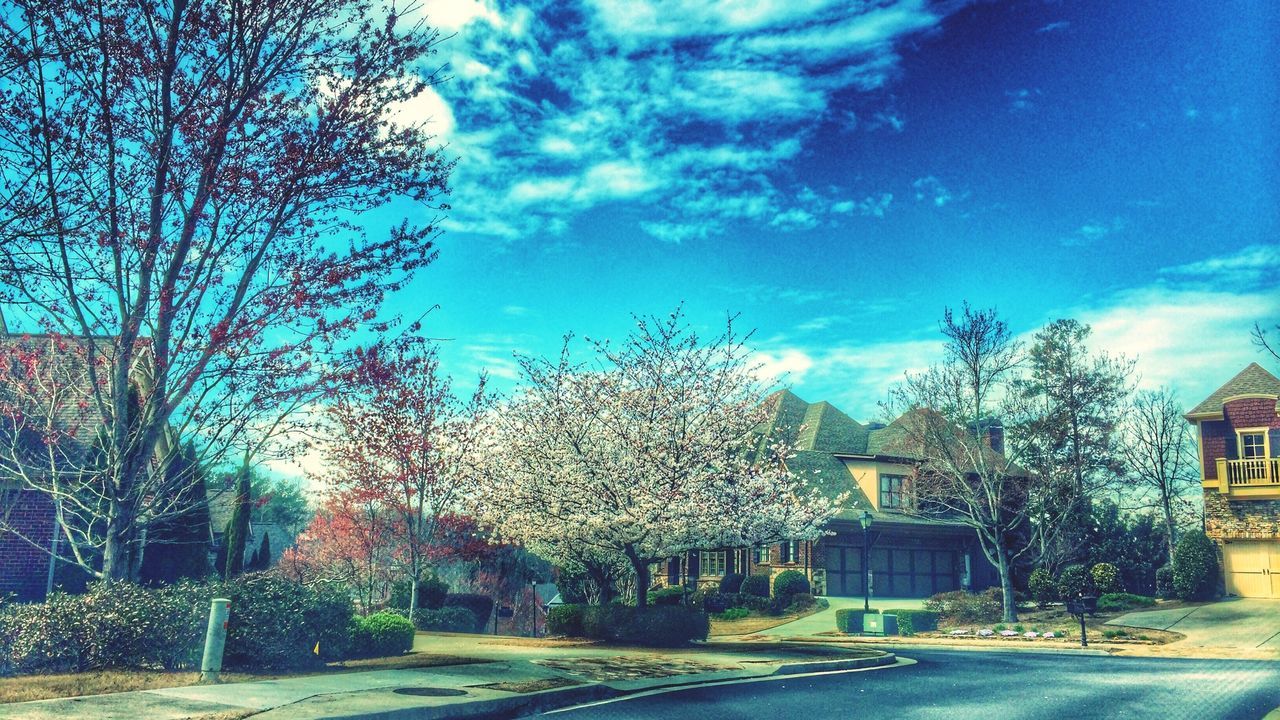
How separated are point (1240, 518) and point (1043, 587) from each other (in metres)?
9.36

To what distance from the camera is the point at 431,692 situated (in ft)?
37.2

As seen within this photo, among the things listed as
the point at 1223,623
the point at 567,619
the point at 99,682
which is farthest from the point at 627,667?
the point at 1223,623

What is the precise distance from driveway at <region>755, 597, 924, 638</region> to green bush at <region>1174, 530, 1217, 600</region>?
987 centimetres

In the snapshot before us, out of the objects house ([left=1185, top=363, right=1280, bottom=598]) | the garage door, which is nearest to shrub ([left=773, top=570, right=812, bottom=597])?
house ([left=1185, top=363, right=1280, bottom=598])

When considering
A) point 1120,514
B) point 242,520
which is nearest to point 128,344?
point 242,520

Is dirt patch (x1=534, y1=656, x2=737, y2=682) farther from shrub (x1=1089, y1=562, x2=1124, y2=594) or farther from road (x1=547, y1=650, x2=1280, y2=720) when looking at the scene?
shrub (x1=1089, y1=562, x2=1124, y2=594)

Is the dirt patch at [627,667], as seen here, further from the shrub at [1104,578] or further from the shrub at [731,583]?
the shrub at [1104,578]

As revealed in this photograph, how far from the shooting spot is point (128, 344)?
519 inches

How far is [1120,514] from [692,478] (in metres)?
35.2

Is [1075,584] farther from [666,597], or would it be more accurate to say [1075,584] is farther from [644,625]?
[644,625]

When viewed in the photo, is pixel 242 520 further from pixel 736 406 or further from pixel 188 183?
pixel 188 183

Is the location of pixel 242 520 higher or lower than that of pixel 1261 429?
lower

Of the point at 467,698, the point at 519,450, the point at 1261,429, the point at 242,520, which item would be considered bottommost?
the point at 467,698

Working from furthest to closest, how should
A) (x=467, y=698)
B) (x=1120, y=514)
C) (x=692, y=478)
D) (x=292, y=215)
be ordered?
(x=1120, y=514)
(x=692, y=478)
(x=292, y=215)
(x=467, y=698)
